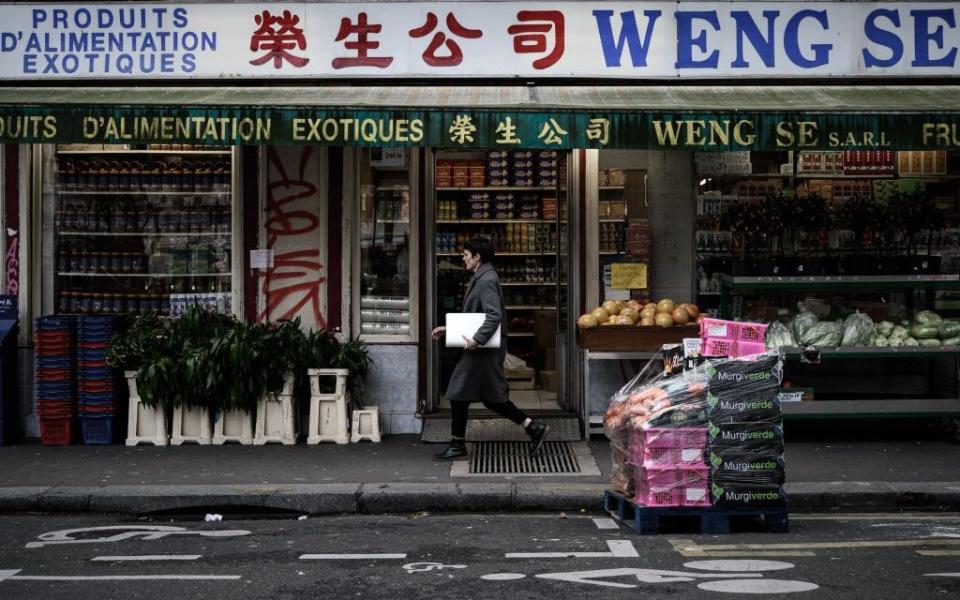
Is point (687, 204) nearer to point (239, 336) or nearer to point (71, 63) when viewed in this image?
point (239, 336)

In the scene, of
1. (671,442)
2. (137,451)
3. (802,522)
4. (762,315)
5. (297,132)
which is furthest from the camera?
(762,315)

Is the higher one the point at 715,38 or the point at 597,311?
the point at 715,38

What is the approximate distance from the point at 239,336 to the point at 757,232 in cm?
493

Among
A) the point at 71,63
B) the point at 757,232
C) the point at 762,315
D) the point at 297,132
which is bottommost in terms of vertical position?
the point at 762,315

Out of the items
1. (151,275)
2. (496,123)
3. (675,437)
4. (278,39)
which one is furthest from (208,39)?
(675,437)

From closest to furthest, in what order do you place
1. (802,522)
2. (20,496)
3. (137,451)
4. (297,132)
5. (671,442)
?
1. (671,442)
2. (802,522)
3. (20,496)
4. (297,132)
5. (137,451)

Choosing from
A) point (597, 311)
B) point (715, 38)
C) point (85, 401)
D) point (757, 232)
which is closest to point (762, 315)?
point (757, 232)

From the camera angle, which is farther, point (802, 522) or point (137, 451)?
point (137, 451)

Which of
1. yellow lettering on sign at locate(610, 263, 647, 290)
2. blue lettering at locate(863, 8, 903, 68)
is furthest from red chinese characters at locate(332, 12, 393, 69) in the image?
blue lettering at locate(863, 8, 903, 68)

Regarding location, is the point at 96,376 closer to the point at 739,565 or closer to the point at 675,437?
the point at 675,437

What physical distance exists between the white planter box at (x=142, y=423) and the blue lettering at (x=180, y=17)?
10.8 feet

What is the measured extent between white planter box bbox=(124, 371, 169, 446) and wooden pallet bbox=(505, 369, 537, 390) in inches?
155

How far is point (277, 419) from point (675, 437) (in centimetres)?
466

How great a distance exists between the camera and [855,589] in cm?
599
